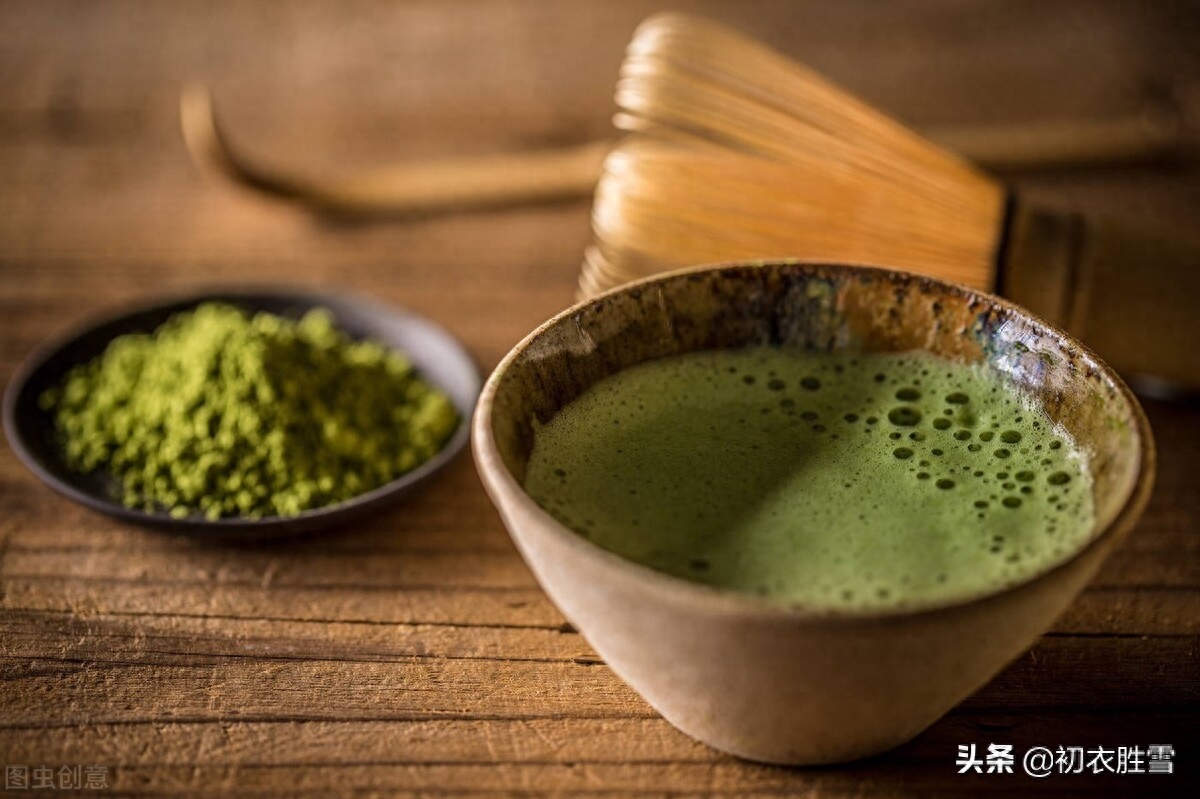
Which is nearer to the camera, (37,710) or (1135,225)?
(37,710)

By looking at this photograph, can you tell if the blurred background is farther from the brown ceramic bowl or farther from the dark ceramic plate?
the brown ceramic bowl

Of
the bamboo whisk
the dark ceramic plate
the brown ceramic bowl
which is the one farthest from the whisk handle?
the dark ceramic plate

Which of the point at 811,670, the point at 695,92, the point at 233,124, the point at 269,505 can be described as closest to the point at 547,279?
the point at 695,92

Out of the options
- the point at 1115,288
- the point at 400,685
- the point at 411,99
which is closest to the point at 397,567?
the point at 400,685

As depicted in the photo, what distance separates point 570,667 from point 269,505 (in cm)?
21

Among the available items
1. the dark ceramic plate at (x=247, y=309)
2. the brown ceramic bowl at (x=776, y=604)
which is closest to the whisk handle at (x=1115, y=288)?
the brown ceramic bowl at (x=776, y=604)

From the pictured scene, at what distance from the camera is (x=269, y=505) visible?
2.38 feet

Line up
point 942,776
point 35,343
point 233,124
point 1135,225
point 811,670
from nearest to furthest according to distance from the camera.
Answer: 1. point 811,670
2. point 942,776
3. point 1135,225
4. point 35,343
5. point 233,124

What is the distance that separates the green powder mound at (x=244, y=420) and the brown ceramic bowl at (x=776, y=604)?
215 millimetres

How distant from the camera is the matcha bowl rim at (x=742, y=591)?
1.42ft

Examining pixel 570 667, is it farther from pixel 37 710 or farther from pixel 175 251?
pixel 175 251

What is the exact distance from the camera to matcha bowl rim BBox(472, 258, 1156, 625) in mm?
432

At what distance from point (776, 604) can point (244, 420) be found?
16.5 inches

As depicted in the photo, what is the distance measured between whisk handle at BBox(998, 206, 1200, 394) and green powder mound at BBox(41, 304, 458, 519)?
394mm
